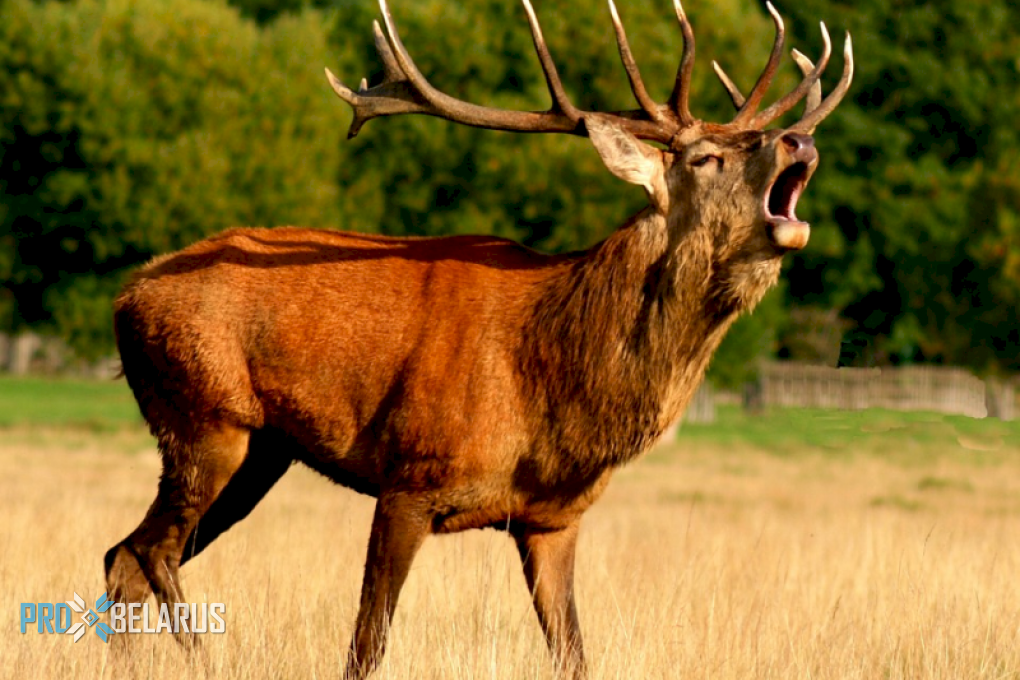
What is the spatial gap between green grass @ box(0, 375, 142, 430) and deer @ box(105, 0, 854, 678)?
1573 cm

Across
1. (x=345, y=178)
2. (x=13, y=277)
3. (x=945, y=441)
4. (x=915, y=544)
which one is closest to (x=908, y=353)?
(x=945, y=441)

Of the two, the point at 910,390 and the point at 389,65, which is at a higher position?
the point at 389,65

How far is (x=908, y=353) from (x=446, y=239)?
37371 millimetres

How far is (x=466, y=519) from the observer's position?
5902 millimetres

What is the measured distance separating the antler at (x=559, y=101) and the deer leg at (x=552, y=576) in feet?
5.05

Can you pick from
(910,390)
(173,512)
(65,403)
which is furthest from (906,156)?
(173,512)

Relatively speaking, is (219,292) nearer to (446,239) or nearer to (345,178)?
(446,239)

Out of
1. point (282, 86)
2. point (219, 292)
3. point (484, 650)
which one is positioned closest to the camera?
point (484, 650)

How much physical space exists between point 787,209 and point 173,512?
8.90ft

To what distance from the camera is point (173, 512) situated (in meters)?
6.51

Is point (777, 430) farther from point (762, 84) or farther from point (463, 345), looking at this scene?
point (463, 345)

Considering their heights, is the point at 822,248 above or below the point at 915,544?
above

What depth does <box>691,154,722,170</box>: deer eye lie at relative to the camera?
19.0 feet

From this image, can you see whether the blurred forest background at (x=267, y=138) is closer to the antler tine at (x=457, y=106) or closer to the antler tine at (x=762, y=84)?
the antler tine at (x=762, y=84)
